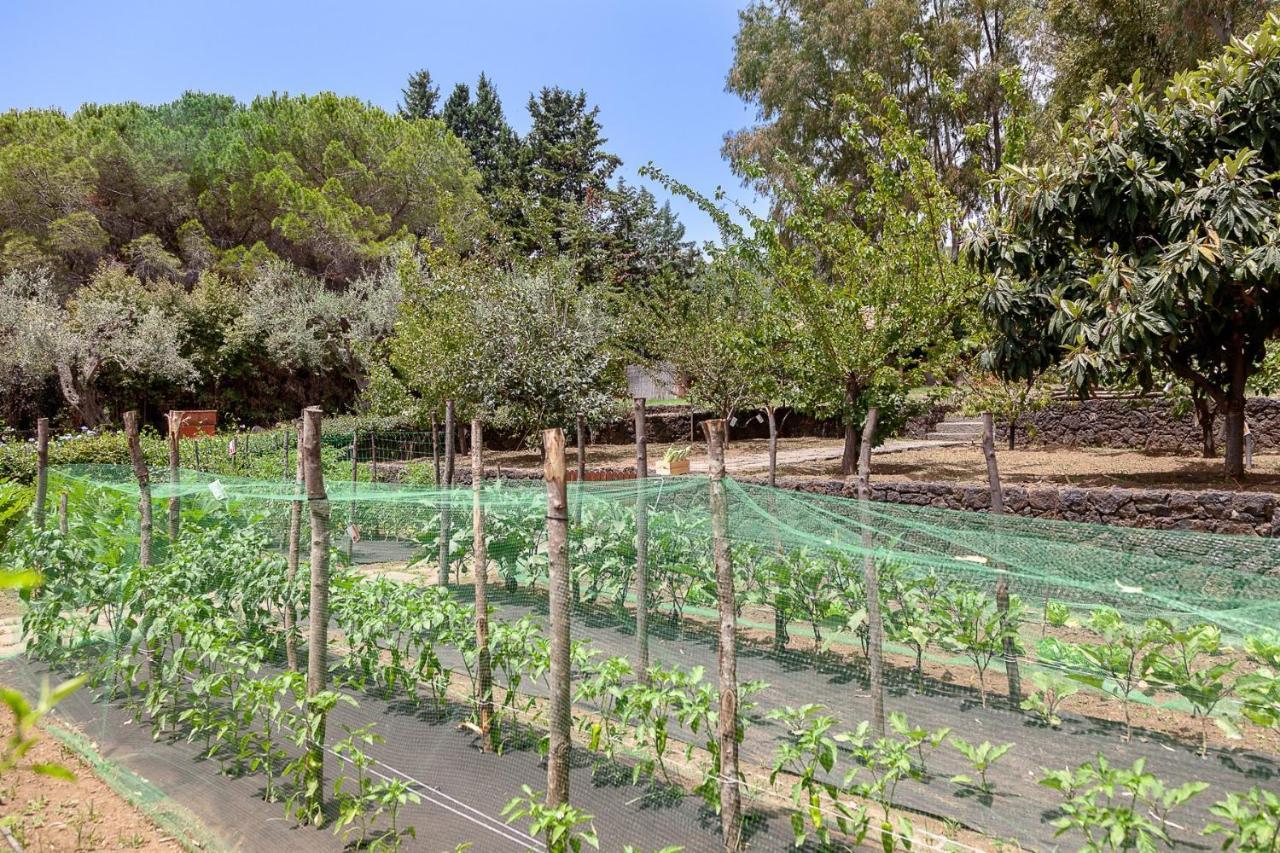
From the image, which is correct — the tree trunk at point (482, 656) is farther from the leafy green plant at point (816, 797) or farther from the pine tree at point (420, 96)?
the pine tree at point (420, 96)

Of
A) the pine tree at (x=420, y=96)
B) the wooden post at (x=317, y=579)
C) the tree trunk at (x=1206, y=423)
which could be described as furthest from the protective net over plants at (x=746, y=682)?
the pine tree at (x=420, y=96)

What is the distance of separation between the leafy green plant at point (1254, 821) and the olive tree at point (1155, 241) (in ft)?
20.1

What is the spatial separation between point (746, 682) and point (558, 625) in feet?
3.13

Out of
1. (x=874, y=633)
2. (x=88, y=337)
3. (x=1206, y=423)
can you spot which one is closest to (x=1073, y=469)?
(x=1206, y=423)

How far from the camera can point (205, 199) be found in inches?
893

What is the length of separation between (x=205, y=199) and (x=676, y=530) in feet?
73.0

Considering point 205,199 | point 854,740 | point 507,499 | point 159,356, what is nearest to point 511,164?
point 205,199

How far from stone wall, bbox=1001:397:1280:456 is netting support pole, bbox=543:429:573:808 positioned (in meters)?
11.7

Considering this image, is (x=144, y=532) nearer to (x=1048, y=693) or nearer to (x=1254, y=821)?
(x=1048, y=693)

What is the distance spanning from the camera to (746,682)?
3529mm

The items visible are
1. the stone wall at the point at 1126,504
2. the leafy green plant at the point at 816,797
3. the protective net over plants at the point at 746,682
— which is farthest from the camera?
the stone wall at the point at 1126,504

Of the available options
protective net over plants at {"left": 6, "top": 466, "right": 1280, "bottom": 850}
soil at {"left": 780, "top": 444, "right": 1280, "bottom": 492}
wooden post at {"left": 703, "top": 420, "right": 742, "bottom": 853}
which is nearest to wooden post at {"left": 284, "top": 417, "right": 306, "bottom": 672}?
protective net over plants at {"left": 6, "top": 466, "right": 1280, "bottom": 850}

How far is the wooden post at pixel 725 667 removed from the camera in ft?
9.39

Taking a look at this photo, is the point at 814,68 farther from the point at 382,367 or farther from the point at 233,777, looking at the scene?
the point at 233,777
